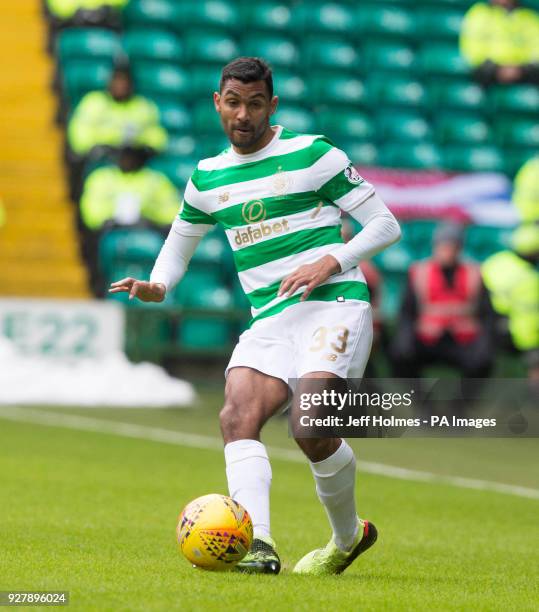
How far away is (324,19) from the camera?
20.3m

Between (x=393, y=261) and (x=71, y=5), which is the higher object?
(x=71, y=5)

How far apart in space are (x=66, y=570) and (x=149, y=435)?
255 inches

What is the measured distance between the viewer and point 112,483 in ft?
28.0

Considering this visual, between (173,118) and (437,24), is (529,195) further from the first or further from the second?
(437,24)

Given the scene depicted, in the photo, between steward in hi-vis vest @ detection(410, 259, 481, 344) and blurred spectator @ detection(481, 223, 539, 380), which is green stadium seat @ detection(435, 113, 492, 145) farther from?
steward in hi-vis vest @ detection(410, 259, 481, 344)

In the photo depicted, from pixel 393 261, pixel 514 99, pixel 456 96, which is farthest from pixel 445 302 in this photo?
pixel 514 99

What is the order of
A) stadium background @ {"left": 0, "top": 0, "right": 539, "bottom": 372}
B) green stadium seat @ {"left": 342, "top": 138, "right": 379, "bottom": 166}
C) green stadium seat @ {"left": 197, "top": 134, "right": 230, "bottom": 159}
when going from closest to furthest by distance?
stadium background @ {"left": 0, "top": 0, "right": 539, "bottom": 372} → green stadium seat @ {"left": 197, "top": 134, "right": 230, "bottom": 159} → green stadium seat @ {"left": 342, "top": 138, "right": 379, "bottom": 166}

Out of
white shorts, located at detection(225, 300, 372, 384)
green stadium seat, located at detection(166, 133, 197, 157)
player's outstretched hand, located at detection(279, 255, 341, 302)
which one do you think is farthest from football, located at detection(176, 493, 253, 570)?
green stadium seat, located at detection(166, 133, 197, 157)

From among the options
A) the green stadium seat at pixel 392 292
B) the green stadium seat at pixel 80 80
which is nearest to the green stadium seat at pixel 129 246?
the green stadium seat at pixel 80 80

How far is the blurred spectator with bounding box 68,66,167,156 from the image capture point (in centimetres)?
1650

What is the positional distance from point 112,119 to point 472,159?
17.4 feet

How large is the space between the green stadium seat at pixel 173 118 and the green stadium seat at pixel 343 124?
1777 mm

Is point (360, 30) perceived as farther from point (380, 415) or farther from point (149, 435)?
point (380, 415)

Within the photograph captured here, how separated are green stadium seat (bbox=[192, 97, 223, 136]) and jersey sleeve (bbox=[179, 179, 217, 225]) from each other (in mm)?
12816
